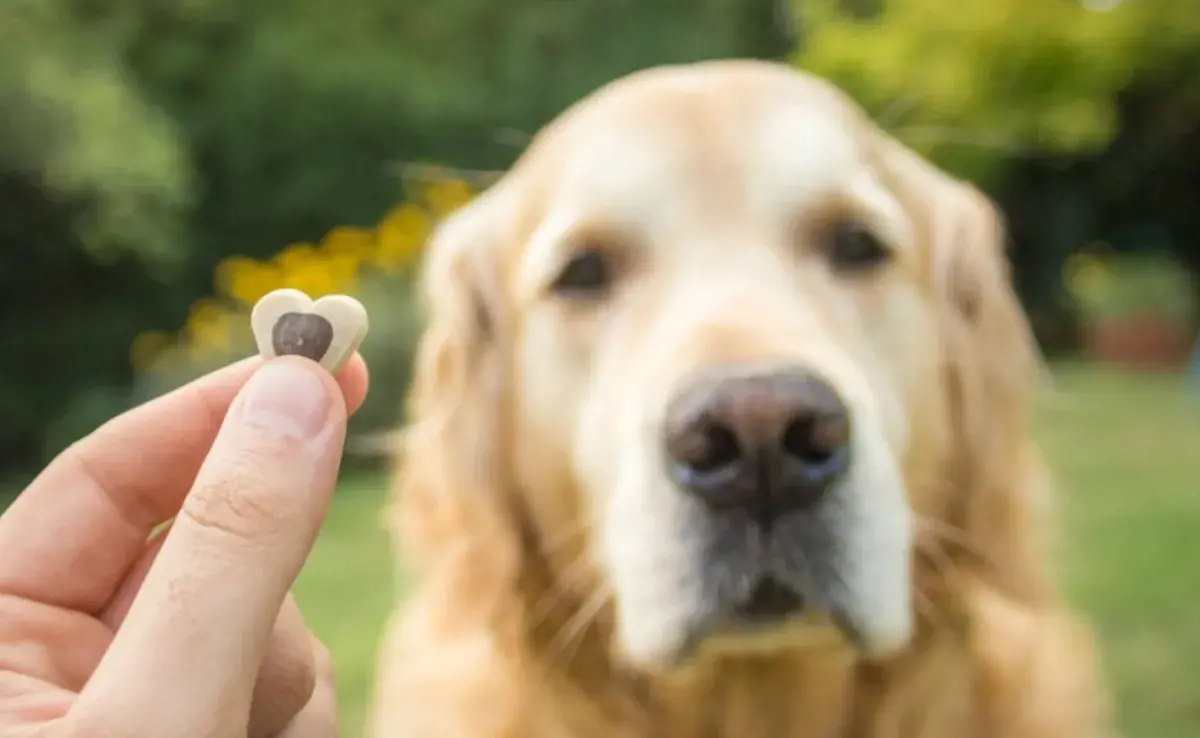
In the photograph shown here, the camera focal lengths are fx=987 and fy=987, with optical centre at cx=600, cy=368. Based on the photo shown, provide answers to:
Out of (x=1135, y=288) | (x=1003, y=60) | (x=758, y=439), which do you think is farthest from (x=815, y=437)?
(x=1135, y=288)

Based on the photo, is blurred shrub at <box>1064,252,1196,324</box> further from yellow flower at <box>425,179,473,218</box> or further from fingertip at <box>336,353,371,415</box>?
fingertip at <box>336,353,371,415</box>

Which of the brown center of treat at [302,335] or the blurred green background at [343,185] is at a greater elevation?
the blurred green background at [343,185]

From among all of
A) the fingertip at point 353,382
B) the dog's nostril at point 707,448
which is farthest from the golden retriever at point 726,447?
the fingertip at point 353,382

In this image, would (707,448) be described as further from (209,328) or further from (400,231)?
(400,231)

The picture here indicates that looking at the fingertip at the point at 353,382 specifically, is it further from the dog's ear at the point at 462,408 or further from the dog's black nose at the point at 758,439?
the dog's ear at the point at 462,408

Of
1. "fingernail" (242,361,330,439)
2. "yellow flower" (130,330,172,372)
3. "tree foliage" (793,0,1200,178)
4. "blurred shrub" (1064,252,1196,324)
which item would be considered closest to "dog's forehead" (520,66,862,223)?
"fingernail" (242,361,330,439)

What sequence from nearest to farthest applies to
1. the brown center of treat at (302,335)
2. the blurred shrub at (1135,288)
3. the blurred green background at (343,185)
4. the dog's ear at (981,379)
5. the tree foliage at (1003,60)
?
the brown center of treat at (302,335)
the dog's ear at (981,379)
the blurred green background at (343,185)
the tree foliage at (1003,60)
the blurred shrub at (1135,288)
